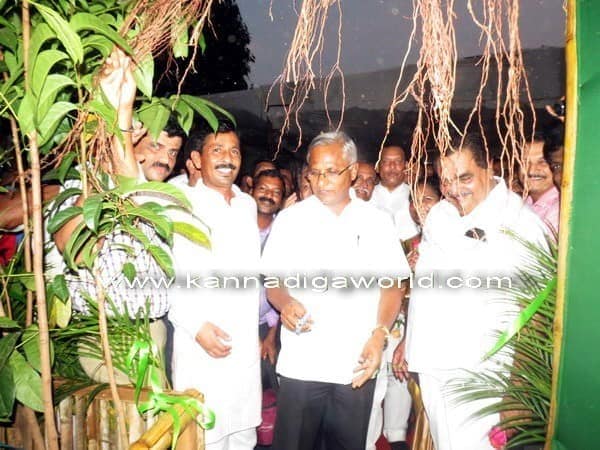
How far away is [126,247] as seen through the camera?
1241 mm

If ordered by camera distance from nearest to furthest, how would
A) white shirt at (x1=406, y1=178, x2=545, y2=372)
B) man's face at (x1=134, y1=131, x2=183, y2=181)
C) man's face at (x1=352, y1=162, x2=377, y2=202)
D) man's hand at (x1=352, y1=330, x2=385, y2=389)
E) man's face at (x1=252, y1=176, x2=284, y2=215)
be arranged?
white shirt at (x1=406, y1=178, x2=545, y2=372), man's hand at (x1=352, y1=330, x2=385, y2=389), man's face at (x1=134, y1=131, x2=183, y2=181), man's face at (x1=252, y1=176, x2=284, y2=215), man's face at (x1=352, y1=162, x2=377, y2=202)

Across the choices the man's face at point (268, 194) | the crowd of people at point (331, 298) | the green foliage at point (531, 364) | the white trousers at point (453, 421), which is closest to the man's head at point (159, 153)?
the crowd of people at point (331, 298)

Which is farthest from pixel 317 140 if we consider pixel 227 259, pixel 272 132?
pixel 272 132

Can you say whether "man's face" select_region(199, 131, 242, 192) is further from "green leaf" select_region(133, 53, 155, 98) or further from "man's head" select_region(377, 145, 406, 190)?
"man's head" select_region(377, 145, 406, 190)

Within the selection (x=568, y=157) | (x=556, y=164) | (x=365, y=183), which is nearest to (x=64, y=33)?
(x=568, y=157)

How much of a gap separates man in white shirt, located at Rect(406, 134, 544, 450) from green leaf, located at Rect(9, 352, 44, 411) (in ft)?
4.73

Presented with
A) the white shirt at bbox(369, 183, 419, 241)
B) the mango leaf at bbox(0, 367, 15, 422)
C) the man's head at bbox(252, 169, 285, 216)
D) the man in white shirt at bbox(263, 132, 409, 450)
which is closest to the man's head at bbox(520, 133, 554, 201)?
the white shirt at bbox(369, 183, 419, 241)

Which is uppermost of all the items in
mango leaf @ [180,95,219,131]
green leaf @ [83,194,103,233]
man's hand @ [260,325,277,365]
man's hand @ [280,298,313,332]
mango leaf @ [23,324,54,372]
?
mango leaf @ [180,95,219,131]

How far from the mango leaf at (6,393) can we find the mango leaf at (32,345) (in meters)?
0.05

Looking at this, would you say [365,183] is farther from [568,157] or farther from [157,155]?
[568,157]

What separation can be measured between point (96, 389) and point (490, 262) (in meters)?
1.56

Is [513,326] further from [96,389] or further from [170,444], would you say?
[96,389]

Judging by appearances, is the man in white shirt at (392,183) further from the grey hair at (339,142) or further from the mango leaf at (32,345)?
the mango leaf at (32,345)

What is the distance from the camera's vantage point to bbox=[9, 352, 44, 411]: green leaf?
117cm
